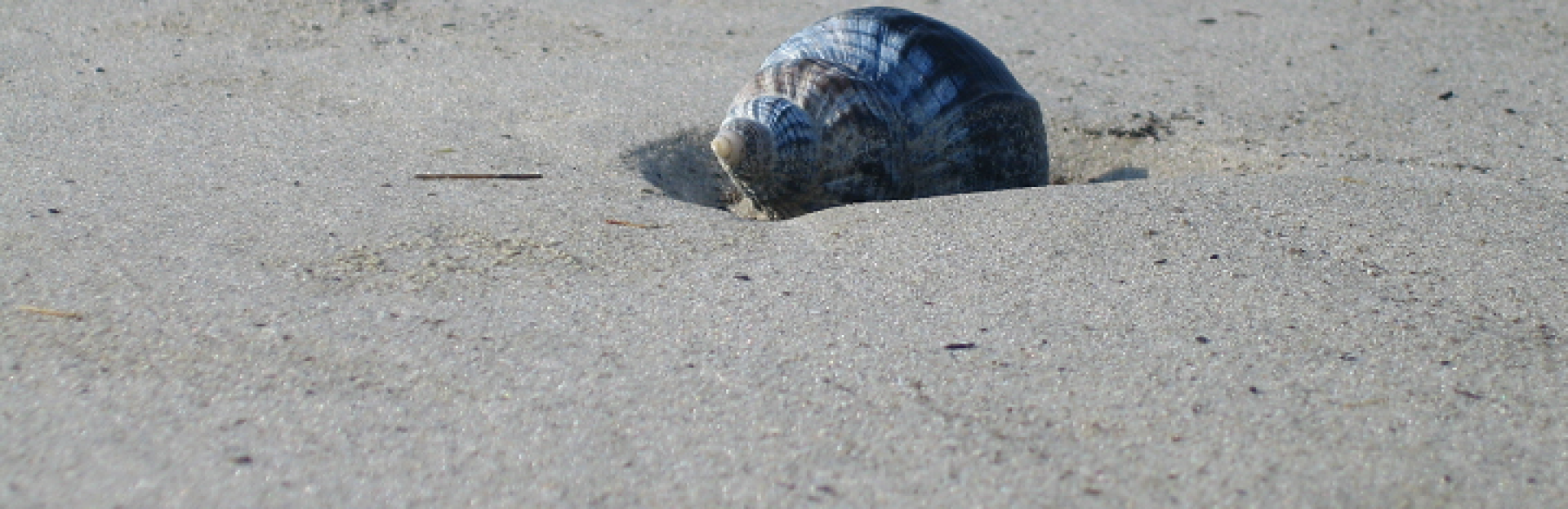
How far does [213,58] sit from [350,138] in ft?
2.91

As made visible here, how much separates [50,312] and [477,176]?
3.11 ft

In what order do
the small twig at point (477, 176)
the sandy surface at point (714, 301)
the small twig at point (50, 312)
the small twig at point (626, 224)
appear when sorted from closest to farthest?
the sandy surface at point (714, 301) → the small twig at point (50, 312) → the small twig at point (626, 224) → the small twig at point (477, 176)

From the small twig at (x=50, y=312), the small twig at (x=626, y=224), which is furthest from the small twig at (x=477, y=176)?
the small twig at (x=50, y=312)

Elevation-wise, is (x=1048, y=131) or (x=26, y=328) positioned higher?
(x=26, y=328)

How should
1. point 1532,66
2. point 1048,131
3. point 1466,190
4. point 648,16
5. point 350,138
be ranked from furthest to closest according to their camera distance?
1. point 648,16
2. point 1532,66
3. point 1048,131
4. point 350,138
5. point 1466,190

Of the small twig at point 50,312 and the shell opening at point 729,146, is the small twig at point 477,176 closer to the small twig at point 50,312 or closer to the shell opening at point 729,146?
the shell opening at point 729,146

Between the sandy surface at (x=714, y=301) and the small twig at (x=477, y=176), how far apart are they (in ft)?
0.12

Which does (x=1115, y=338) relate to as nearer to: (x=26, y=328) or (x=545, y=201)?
(x=545, y=201)

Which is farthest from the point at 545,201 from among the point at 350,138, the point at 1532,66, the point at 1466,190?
the point at 1532,66

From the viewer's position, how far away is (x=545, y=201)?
2604mm

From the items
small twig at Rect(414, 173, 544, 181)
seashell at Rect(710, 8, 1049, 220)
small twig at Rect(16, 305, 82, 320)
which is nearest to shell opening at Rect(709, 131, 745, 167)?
seashell at Rect(710, 8, 1049, 220)

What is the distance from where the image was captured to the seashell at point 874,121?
2.65 metres

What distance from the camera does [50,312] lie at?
1.95 metres

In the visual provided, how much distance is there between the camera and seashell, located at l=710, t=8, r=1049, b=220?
8.68ft
